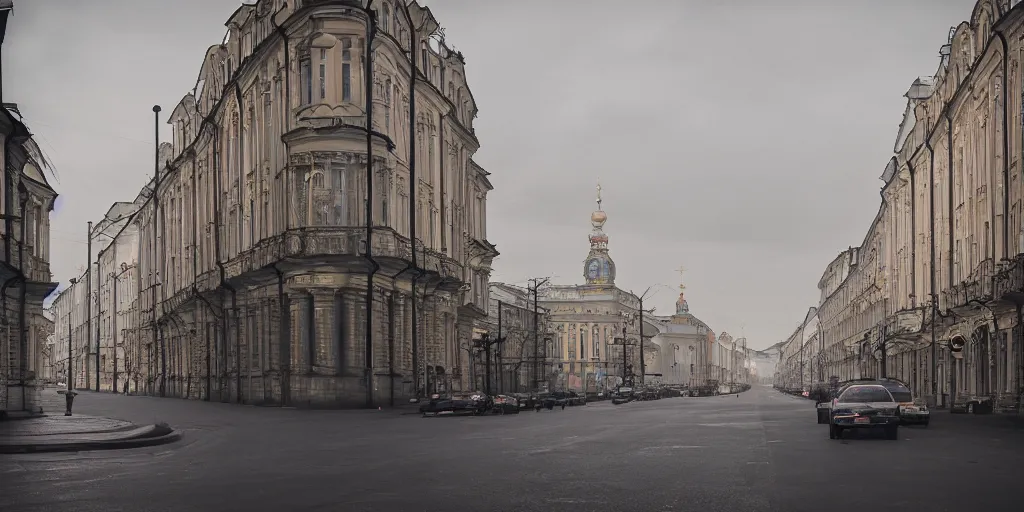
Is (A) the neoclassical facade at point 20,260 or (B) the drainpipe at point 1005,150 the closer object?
(A) the neoclassical facade at point 20,260

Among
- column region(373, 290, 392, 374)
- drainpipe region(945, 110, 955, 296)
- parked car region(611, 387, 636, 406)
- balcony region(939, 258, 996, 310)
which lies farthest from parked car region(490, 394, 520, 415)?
parked car region(611, 387, 636, 406)

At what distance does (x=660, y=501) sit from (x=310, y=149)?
40399 mm

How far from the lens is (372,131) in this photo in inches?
2099

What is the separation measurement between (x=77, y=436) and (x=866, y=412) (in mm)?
19806

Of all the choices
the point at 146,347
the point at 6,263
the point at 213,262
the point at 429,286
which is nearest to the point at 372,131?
the point at 429,286

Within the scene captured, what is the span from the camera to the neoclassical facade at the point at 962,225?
49.1m

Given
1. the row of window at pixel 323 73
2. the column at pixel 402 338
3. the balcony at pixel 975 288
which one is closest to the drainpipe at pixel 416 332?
the column at pixel 402 338

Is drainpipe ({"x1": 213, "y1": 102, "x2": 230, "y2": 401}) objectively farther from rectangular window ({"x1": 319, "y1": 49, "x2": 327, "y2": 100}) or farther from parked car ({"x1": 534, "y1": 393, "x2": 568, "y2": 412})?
parked car ({"x1": 534, "y1": 393, "x2": 568, "y2": 412})

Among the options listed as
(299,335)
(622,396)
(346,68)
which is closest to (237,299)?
(299,335)

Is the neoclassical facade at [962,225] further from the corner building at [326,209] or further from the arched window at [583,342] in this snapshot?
the arched window at [583,342]

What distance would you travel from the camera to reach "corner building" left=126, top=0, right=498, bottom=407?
52.9 metres

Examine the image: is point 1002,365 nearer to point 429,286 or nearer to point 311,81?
point 429,286

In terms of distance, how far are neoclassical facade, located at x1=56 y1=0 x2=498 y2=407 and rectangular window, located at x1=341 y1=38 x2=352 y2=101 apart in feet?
0.22

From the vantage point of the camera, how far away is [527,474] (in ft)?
61.0
